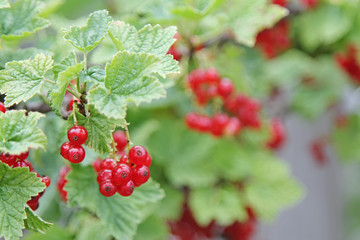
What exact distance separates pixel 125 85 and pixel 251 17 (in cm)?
58

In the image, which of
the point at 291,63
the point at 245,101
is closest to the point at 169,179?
the point at 245,101

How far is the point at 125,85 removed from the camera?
1.94ft

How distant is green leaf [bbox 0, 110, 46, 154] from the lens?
570 mm

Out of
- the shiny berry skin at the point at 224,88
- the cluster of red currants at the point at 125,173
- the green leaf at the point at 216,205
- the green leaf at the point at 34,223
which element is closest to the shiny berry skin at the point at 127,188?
the cluster of red currants at the point at 125,173

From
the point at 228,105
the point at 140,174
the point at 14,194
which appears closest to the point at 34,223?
the point at 14,194

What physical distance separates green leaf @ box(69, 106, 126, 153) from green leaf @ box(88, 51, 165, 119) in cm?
4

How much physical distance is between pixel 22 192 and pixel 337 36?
126cm

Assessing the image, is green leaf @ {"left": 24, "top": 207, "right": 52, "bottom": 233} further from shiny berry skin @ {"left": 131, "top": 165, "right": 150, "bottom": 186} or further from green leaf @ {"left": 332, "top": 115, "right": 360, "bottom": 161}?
green leaf @ {"left": 332, "top": 115, "right": 360, "bottom": 161}

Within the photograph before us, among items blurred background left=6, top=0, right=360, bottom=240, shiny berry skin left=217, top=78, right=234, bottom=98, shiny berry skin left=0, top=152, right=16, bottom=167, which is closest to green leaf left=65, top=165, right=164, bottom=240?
blurred background left=6, top=0, right=360, bottom=240

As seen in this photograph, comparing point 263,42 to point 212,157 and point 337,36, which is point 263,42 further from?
point 212,157

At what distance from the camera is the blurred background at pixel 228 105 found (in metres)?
1.04

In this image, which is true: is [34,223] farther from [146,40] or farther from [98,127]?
[146,40]

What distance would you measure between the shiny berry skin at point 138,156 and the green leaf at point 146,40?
13 centimetres

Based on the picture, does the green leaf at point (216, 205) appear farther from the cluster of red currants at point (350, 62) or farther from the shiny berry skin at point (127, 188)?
the cluster of red currants at point (350, 62)
